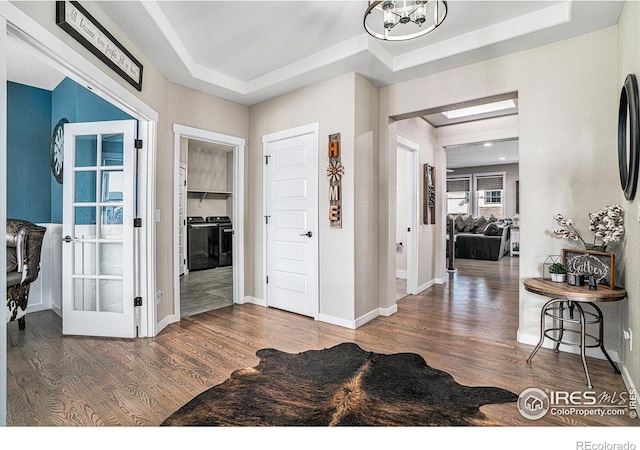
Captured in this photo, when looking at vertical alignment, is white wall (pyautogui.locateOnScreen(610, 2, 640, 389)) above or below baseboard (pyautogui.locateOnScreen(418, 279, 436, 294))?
above

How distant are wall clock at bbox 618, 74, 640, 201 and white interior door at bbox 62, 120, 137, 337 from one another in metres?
3.72

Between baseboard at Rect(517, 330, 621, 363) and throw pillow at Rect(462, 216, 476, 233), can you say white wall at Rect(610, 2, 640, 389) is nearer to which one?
baseboard at Rect(517, 330, 621, 363)

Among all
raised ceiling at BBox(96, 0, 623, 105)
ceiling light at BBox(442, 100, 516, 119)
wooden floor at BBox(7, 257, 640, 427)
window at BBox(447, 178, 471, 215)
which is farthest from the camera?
window at BBox(447, 178, 471, 215)

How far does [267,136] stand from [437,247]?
334 cm

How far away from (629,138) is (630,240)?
0.66 m

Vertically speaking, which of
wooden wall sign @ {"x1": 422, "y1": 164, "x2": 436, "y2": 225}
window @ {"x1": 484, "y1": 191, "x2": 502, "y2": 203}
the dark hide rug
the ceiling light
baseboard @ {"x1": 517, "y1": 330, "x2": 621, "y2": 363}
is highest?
the ceiling light

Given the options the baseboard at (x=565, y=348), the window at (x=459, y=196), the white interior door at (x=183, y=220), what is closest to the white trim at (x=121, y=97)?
the white interior door at (x=183, y=220)

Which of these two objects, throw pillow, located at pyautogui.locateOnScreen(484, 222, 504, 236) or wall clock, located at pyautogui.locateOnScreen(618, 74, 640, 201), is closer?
wall clock, located at pyautogui.locateOnScreen(618, 74, 640, 201)

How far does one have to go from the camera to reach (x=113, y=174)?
3021 mm

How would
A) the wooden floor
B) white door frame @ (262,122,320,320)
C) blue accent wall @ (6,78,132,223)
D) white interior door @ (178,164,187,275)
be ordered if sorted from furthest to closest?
white interior door @ (178,164,187,275) < blue accent wall @ (6,78,132,223) < white door frame @ (262,122,320,320) < the wooden floor

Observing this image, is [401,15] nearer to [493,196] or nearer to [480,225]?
[480,225]

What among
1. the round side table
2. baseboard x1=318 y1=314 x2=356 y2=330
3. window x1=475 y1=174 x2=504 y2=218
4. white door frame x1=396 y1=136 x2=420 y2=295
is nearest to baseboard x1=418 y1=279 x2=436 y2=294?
white door frame x1=396 y1=136 x2=420 y2=295

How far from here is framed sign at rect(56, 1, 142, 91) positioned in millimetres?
1839
